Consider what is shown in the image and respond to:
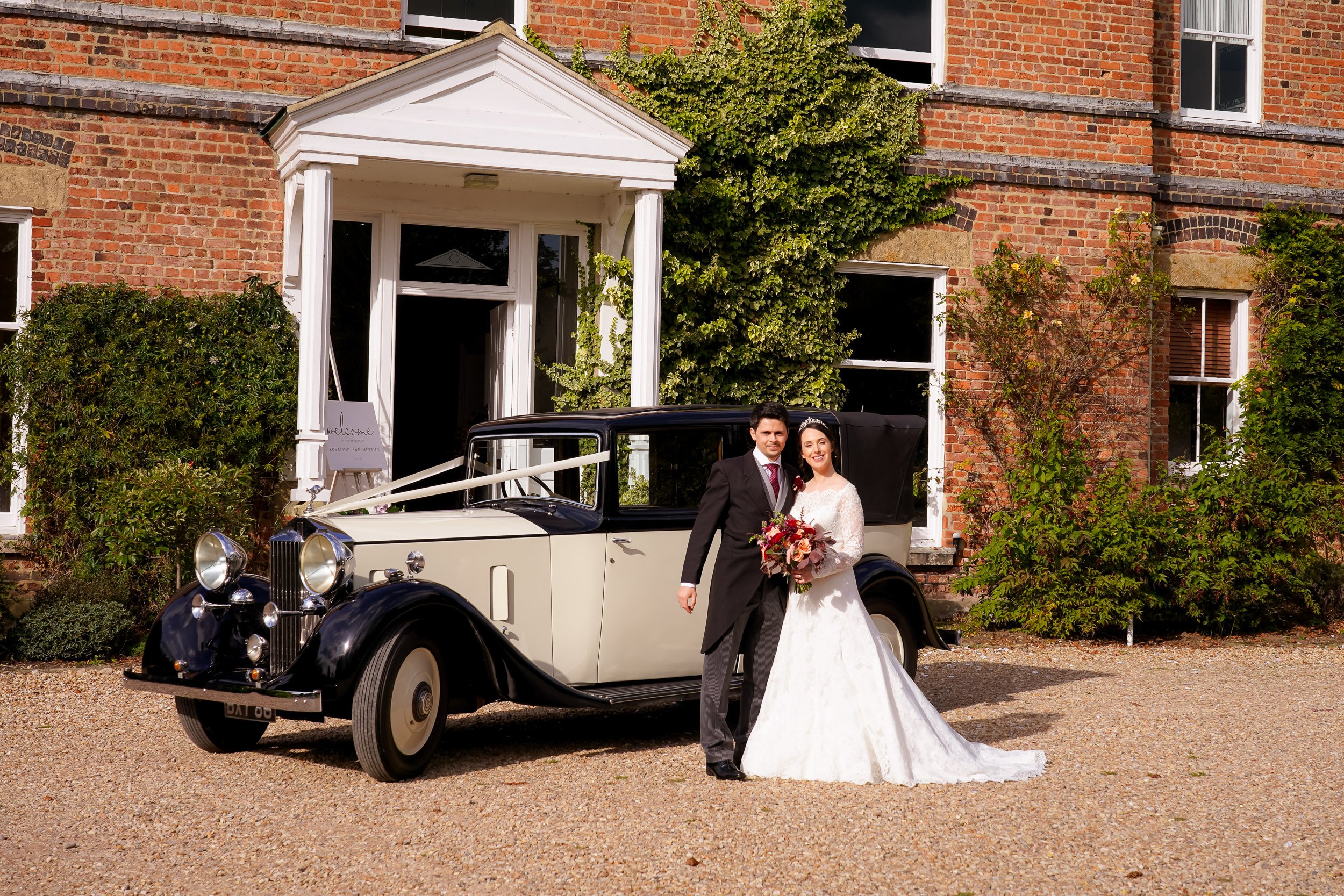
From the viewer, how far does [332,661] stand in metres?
4.98

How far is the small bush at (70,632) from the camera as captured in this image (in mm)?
8133

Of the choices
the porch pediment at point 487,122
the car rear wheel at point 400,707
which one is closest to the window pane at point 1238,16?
the porch pediment at point 487,122

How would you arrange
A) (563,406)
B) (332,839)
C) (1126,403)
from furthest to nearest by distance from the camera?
1. (1126,403)
2. (563,406)
3. (332,839)

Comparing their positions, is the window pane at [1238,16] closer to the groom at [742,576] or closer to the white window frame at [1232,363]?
the white window frame at [1232,363]

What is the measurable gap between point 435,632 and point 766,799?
1.51m

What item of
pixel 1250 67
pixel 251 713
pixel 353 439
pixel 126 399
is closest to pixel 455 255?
pixel 353 439

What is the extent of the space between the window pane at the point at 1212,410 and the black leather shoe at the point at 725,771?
8.48 metres

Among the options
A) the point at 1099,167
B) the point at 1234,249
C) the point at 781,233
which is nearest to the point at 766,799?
the point at 781,233

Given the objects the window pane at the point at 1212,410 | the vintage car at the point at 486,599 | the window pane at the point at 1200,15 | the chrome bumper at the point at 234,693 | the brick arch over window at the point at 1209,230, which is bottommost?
the chrome bumper at the point at 234,693

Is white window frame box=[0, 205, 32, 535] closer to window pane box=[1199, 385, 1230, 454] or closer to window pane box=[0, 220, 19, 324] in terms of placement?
window pane box=[0, 220, 19, 324]

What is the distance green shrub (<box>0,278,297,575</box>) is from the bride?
16.7ft

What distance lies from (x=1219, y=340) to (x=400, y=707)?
380 inches

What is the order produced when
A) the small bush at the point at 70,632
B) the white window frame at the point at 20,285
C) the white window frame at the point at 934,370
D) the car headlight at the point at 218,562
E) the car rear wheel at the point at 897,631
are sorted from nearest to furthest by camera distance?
the car headlight at the point at 218,562 < the car rear wheel at the point at 897,631 < the small bush at the point at 70,632 < the white window frame at the point at 20,285 < the white window frame at the point at 934,370

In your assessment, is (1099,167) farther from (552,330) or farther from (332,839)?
(332,839)
